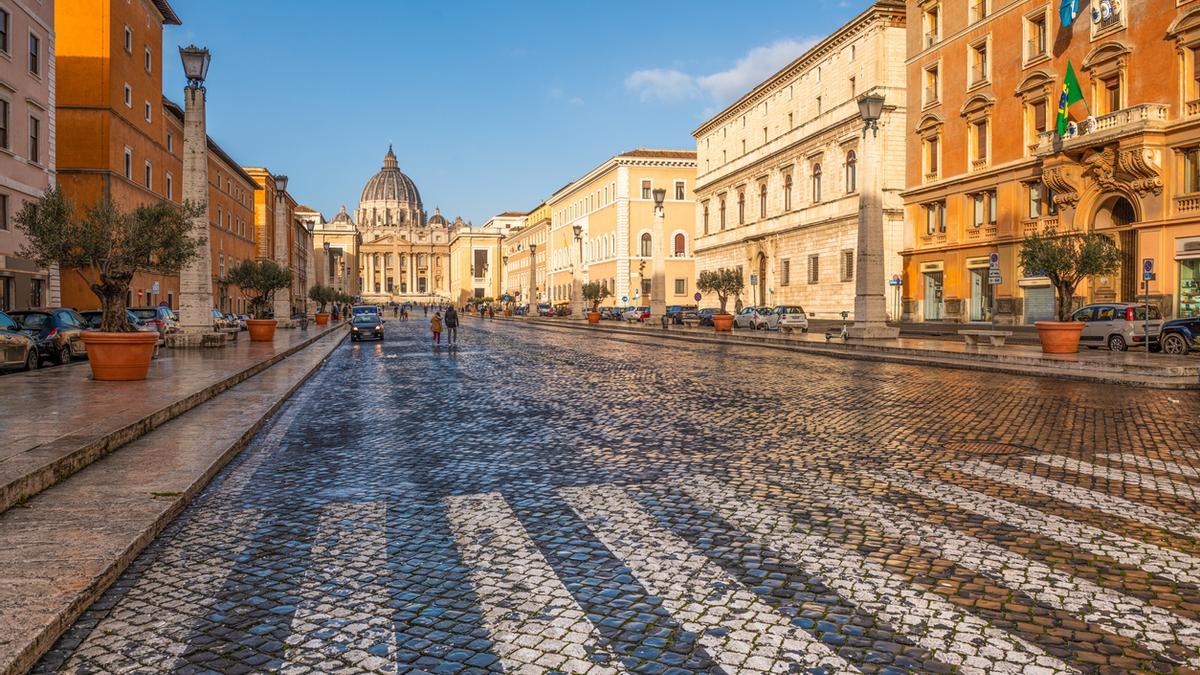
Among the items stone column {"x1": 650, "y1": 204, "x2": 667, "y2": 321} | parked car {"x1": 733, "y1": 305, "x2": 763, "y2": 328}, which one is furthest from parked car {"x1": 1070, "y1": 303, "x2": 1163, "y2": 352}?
stone column {"x1": 650, "y1": 204, "x2": 667, "y2": 321}

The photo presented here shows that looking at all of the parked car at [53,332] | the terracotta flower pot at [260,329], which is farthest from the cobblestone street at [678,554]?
the terracotta flower pot at [260,329]

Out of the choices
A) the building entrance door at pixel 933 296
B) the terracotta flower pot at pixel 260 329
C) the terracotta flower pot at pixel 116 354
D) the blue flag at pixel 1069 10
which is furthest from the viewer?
the building entrance door at pixel 933 296

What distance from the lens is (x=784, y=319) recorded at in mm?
42812

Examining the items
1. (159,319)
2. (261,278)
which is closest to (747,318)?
(261,278)

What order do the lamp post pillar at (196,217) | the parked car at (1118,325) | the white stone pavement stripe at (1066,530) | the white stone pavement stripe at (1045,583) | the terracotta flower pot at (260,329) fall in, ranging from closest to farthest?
the white stone pavement stripe at (1045,583)
the white stone pavement stripe at (1066,530)
the lamp post pillar at (196,217)
the parked car at (1118,325)
the terracotta flower pot at (260,329)

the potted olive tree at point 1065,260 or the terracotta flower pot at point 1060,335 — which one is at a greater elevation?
the potted olive tree at point 1065,260

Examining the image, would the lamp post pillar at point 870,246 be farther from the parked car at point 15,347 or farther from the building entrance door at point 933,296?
the parked car at point 15,347

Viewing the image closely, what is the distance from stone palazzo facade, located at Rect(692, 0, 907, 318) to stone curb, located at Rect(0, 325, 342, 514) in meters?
31.6

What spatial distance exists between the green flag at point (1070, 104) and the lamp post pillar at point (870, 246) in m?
8.73

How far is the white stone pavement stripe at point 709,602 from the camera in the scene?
11.0 feet

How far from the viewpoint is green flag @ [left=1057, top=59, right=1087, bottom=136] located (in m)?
30.0

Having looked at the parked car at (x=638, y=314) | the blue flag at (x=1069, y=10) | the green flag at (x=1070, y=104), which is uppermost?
the blue flag at (x=1069, y=10)

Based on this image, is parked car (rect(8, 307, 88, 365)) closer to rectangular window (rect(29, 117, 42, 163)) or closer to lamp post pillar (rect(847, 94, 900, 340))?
rectangular window (rect(29, 117, 42, 163))

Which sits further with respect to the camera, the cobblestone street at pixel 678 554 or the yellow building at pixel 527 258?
the yellow building at pixel 527 258
